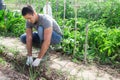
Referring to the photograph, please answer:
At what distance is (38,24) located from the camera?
12.6ft

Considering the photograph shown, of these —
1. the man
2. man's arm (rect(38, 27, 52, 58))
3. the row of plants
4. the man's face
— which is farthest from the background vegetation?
the man's face

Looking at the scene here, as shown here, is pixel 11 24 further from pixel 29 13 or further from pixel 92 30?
pixel 29 13

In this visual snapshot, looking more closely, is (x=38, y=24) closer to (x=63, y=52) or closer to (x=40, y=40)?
(x=40, y=40)

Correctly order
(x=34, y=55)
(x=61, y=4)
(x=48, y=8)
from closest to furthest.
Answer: (x=34, y=55) → (x=48, y=8) → (x=61, y=4)

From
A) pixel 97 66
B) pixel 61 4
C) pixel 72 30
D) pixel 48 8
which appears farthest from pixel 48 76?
pixel 61 4

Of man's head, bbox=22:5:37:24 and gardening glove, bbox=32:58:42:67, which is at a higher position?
man's head, bbox=22:5:37:24

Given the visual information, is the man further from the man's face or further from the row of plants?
the row of plants

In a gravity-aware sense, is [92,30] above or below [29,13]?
below

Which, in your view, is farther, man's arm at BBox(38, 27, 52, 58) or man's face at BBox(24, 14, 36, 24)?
man's arm at BBox(38, 27, 52, 58)

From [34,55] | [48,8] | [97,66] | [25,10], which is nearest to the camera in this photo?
[25,10]

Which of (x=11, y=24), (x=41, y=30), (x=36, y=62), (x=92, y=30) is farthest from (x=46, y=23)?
(x=11, y=24)

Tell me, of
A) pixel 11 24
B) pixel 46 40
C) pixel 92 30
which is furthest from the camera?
pixel 11 24

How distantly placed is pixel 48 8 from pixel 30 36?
2.99 feet

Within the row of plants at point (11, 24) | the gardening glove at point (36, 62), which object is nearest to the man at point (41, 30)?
the gardening glove at point (36, 62)
